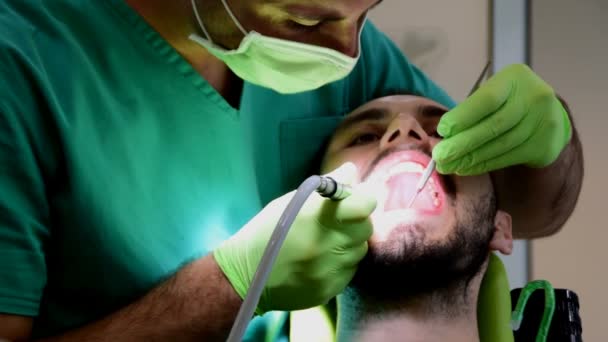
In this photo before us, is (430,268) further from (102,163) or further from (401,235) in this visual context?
(102,163)

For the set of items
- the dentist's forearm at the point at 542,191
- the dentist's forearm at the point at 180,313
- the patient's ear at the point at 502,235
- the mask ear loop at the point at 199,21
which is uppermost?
the mask ear loop at the point at 199,21

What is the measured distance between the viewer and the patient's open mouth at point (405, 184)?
1.41 m

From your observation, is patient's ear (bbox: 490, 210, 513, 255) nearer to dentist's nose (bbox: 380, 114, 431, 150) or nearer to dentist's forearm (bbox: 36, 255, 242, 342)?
dentist's nose (bbox: 380, 114, 431, 150)

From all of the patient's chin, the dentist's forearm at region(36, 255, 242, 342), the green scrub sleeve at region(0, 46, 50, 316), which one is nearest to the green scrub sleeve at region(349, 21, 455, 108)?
the patient's chin

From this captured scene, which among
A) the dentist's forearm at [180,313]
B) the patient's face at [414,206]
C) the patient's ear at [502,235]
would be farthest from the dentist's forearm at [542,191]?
the dentist's forearm at [180,313]

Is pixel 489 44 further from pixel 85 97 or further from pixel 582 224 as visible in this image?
pixel 85 97

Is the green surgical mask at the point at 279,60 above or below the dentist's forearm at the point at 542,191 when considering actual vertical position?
above

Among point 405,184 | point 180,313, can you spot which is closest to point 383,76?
point 405,184

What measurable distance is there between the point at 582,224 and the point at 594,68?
20.5 inches

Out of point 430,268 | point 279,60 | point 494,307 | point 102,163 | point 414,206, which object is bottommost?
point 494,307

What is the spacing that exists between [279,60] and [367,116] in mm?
382

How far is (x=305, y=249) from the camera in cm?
119

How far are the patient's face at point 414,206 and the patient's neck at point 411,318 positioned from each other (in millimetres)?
Answer: 40

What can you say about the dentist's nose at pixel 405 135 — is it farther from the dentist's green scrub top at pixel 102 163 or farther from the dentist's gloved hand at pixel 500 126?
the dentist's green scrub top at pixel 102 163
